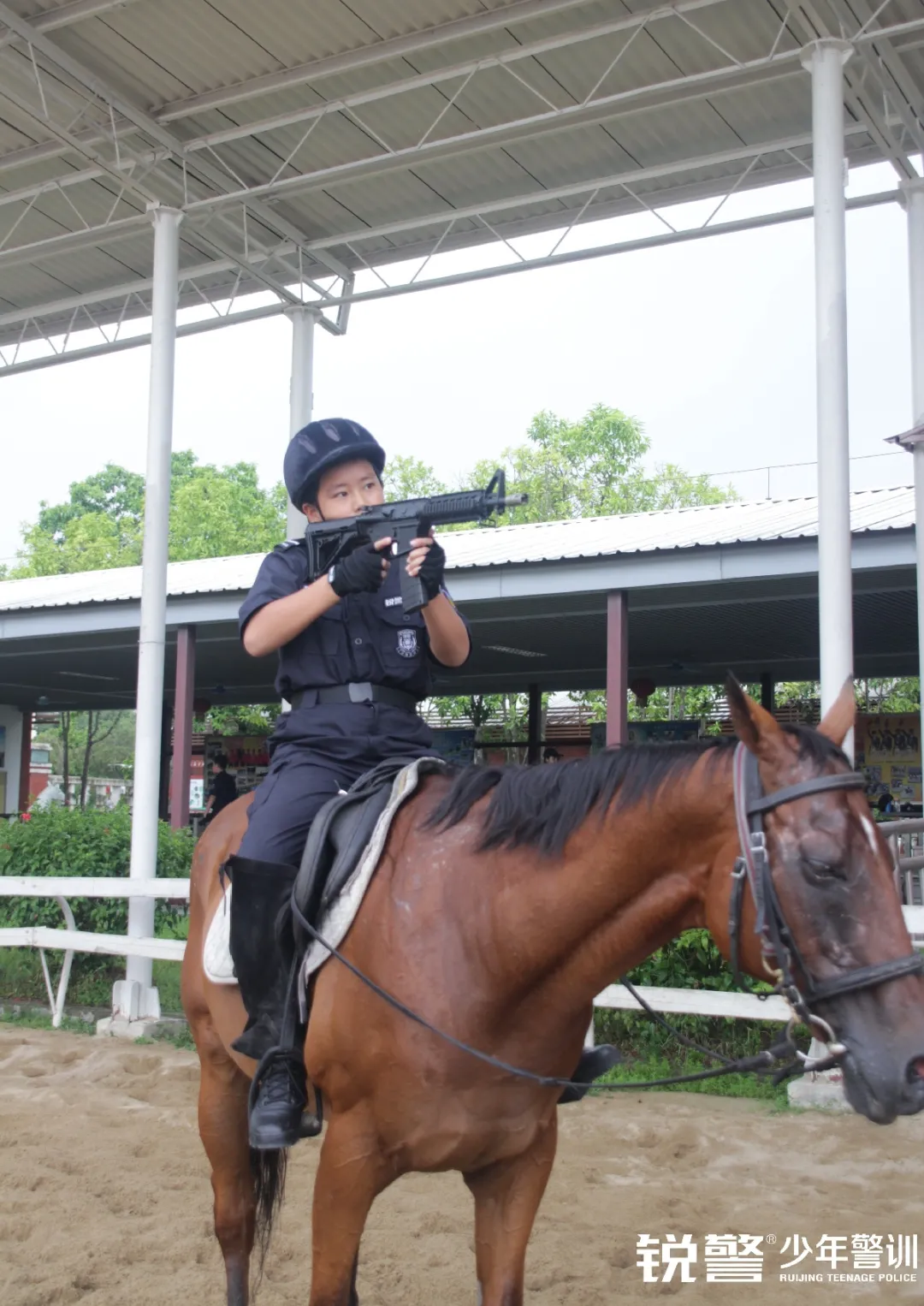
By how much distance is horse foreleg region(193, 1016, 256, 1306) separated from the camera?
12.1 ft

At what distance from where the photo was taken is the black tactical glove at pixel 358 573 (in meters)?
3.02

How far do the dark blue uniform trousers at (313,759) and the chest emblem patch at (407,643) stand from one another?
17 cm

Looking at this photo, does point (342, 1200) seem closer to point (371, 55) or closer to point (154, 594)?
point (154, 594)

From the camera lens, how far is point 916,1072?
6.77 ft

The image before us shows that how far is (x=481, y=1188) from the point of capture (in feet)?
9.71

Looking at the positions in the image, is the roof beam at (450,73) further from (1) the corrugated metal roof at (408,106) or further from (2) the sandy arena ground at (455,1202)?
(2) the sandy arena ground at (455,1202)

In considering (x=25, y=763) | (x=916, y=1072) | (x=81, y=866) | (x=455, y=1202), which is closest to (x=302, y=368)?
(x=81, y=866)

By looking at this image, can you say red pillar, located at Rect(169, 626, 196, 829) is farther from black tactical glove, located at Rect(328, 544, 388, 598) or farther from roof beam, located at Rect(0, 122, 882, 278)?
black tactical glove, located at Rect(328, 544, 388, 598)

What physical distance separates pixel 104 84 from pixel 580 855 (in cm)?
1013

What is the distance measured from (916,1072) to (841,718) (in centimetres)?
72

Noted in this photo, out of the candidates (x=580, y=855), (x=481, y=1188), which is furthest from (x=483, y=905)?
(x=481, y=1188)

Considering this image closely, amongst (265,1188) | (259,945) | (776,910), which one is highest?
(776,910)

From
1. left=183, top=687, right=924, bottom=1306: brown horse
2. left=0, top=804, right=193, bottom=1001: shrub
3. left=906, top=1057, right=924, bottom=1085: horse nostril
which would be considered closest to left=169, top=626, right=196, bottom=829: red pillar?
left=0, top=804, right=193, bottom=1001: shrub

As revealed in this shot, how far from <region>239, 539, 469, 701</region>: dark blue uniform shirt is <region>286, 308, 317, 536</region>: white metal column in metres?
9.21
